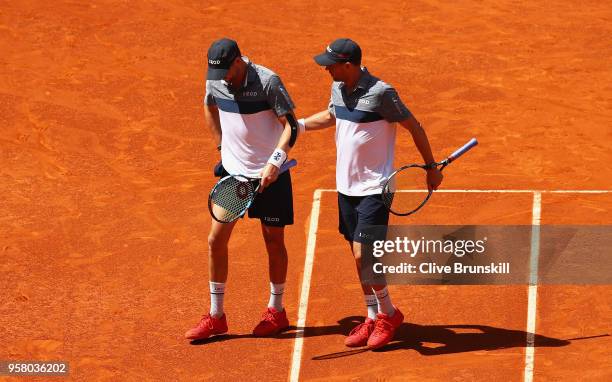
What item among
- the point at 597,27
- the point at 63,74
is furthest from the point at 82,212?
the point at 597,27

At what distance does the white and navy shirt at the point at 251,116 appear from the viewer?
10.8m

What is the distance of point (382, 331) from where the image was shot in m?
11.1

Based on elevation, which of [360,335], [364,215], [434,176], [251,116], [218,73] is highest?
[218,73]

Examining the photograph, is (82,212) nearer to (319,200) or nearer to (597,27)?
(319,200)

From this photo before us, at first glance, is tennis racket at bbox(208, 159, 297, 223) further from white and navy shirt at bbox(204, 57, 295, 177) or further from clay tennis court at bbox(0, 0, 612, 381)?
clay tennis court at bbox(0, 0, 612, 381)

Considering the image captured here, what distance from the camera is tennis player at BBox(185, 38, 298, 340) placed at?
35.2ft

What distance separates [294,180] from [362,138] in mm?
4080

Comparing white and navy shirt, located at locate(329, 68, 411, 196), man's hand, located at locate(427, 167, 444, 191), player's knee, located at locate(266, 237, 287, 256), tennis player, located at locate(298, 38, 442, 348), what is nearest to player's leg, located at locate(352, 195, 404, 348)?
tennis player, located at locate(298, 38, 442, 348)

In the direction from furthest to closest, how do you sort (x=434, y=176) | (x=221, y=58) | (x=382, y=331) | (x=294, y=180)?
1. (x=294, y=180)
2. (x=382, y=331)
3. (x=434, y=176)
4. (x=221, y=58)

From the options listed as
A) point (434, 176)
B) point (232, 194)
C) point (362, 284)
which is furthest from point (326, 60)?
point (362, 284)

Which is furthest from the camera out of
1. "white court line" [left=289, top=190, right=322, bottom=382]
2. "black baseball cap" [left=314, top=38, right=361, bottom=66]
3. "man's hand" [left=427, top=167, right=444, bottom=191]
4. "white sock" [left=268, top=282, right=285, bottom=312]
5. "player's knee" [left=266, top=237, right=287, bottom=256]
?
"white sock" [left=268, top=282, right=285, bottom=312]

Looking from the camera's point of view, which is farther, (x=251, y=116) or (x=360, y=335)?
(x=360, y=335)

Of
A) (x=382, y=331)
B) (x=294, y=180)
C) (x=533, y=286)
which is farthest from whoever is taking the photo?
(x=294, y=180)

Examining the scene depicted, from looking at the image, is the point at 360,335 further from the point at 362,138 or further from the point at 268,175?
the point at 362,138
